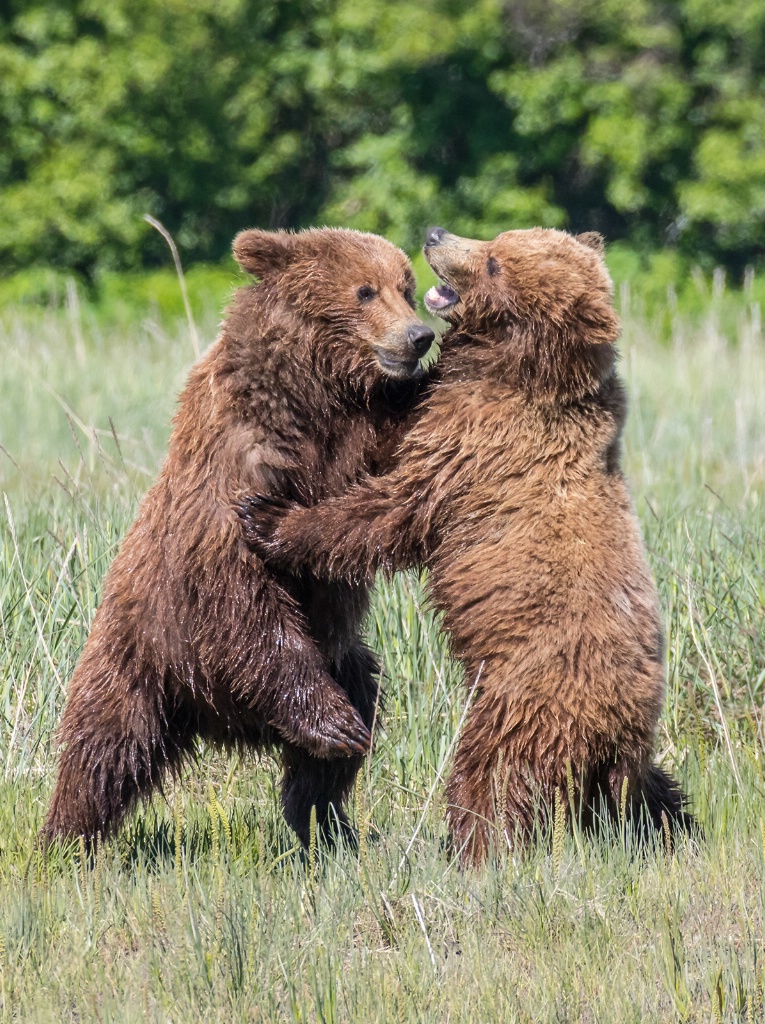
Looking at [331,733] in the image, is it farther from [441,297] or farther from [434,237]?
[434,237]

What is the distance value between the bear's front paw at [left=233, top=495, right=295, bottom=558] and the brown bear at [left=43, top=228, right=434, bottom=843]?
26 millimetres

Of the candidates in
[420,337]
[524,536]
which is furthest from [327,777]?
[420,337]

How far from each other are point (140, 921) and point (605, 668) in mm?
1367

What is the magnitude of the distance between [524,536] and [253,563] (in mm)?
777

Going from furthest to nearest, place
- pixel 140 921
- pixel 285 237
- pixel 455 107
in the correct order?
pixel 455 107 < pixel 285 237 < pixel 140 921

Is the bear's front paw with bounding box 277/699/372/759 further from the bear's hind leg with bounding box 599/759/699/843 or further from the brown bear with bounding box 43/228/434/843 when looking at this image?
the bear's hind leg with bounding box 599/759/699/843

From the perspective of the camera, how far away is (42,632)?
5156mm

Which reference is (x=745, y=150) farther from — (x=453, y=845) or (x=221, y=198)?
(x=453, y=845)

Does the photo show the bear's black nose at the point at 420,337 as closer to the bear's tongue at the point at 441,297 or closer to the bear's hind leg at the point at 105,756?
the bear's tongue at the point at 441,297

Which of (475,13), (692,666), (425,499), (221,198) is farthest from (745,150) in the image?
(425,499)

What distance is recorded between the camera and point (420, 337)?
4137mm

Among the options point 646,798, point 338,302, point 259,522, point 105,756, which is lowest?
point 646,798

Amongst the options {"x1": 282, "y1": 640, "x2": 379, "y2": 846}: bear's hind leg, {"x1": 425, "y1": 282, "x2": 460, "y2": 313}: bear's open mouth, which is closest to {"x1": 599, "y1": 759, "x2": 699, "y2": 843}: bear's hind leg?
{"x1": 282, "y1": 640, "x2": 379, "y2": 846}: bear's hind leg

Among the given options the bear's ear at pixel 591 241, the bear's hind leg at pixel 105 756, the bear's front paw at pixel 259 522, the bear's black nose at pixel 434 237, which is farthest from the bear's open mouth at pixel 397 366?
the bear's hind leg at pixel 105 756
